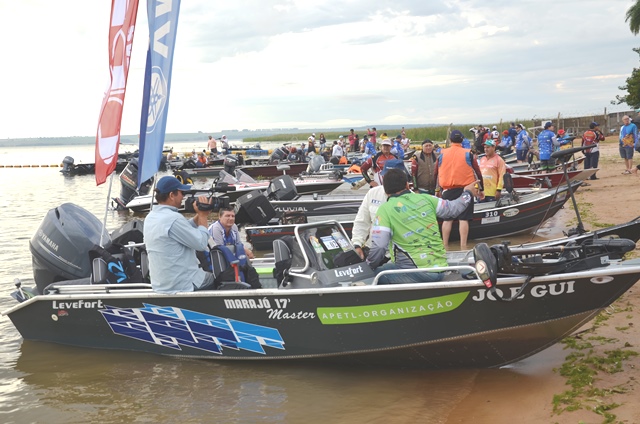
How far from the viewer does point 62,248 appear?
771 cm

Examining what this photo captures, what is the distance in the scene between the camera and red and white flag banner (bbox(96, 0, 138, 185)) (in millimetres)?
8133

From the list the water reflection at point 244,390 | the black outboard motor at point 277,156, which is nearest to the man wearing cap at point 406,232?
the water reflection at point 244,390

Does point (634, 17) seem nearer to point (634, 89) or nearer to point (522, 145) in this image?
point (634, 89)

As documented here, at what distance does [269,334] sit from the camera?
648 cm

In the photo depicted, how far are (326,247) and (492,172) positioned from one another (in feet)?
21.6

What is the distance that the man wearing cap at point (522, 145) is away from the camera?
25078mm

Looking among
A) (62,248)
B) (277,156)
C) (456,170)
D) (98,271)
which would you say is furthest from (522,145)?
(98,271)

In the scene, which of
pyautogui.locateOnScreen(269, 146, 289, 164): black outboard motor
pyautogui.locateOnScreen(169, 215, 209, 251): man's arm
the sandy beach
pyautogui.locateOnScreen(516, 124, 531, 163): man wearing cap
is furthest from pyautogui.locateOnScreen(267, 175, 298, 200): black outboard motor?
pyautogui.locateOnScreen(269, 146, 289, 164): black outboard motor

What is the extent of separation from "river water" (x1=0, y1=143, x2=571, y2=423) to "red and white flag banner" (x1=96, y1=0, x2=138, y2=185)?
7.85 feet

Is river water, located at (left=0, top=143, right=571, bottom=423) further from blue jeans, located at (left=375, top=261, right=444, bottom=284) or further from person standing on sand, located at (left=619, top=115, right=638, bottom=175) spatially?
person standing on sand, located at (left=619, top=115, right=638, bottom=175)

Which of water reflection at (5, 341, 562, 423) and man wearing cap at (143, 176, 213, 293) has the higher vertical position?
man wearing cap at (143, 176, 213, 293)

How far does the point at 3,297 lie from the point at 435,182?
7520 millimetres

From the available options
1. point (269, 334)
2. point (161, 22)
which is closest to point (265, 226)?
point (161, 22)

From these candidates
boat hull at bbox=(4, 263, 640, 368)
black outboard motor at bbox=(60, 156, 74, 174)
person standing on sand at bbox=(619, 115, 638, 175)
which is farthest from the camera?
black outboard motor at bbox=(60, 156, 74, 174)
